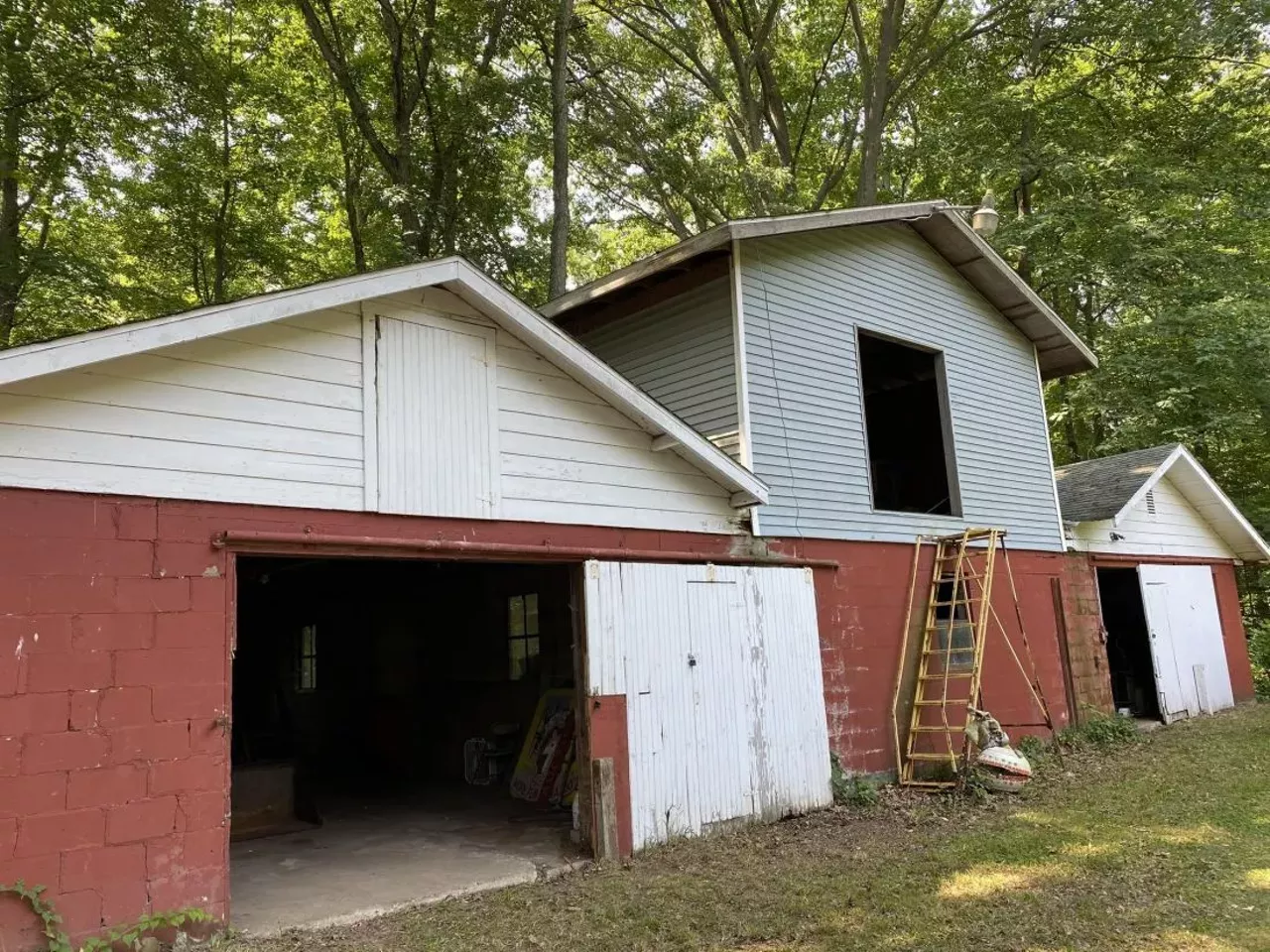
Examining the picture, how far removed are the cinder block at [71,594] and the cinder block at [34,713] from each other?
1.45 ft

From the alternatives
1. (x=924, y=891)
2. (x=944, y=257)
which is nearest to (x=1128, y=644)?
(x=944, y=257)

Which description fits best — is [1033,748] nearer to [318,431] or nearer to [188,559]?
[318,431]

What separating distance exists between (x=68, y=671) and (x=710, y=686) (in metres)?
4.58

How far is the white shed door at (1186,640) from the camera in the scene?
13.2 m

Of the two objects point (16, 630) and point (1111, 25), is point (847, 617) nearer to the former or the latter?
point (16, 630)

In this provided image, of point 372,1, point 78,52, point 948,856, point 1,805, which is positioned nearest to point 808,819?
point 948,856

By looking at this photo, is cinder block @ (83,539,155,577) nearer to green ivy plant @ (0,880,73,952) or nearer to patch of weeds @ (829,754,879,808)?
green ivy plant @ (0,880,73,952)

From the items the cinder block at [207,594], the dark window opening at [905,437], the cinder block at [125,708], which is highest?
the dark window opening at [905,437]

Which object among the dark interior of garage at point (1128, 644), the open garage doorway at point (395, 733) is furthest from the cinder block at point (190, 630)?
the dark interior of garage at point (1128, 644)

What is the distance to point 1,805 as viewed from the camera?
4.28 meters

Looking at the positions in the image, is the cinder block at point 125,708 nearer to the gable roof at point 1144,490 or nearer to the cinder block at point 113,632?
the cinder block at point 113,632

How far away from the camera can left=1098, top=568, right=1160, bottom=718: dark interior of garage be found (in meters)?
14.1

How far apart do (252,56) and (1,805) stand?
16811mm

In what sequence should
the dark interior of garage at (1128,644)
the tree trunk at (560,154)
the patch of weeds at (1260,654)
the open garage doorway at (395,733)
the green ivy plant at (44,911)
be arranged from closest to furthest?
the green ivy plant at (44,911) → the open garage doorway at (395,733) → the tree trunk at (560,154) → the dark interior of garage at (1128,644) → the patch of weeds at (1260,654)
